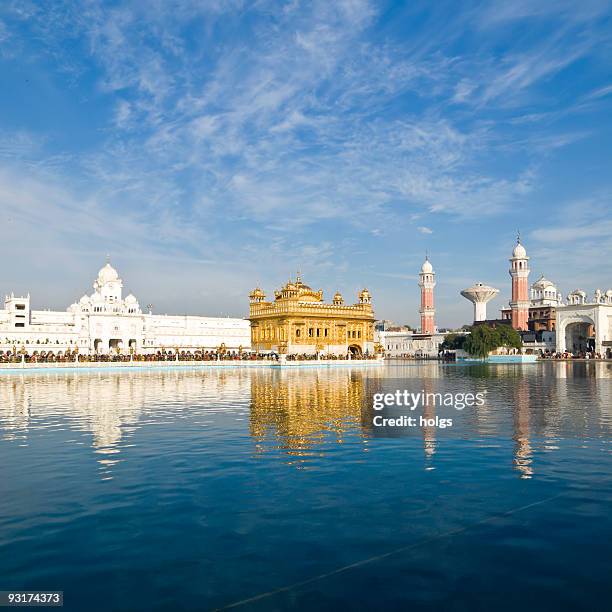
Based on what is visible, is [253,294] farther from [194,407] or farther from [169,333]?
[194,407]

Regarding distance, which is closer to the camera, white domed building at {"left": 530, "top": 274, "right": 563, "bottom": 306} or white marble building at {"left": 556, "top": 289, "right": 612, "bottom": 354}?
white marble building at {"left": 556, "top": 289, "right": 612, "bottom": 354}

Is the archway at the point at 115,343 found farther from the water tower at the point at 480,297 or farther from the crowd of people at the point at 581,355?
the water tower at the point at 480,297

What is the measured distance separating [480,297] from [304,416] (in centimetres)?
11161

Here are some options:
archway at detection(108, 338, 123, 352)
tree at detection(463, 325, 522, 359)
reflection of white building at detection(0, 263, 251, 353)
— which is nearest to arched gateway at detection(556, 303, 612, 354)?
tree at detection(463, 325, 522, 359)

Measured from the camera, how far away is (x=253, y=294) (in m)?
79.6

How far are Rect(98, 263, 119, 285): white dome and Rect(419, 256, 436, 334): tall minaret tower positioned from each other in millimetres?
64882

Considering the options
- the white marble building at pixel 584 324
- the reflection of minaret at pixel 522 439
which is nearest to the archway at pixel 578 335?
the white marble building at pixel 584 324

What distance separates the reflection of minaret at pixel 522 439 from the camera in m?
11.7

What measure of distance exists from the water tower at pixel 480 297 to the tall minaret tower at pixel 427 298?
25.3 ft

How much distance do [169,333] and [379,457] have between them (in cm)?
8623

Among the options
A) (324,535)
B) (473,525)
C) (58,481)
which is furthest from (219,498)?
(473,525)

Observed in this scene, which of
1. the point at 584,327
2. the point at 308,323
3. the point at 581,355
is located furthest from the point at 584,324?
the point at 308,323

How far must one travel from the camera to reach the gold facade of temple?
70750mm

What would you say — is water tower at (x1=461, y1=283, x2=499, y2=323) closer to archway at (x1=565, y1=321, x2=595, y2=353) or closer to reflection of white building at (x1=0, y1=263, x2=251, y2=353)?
archway at (x1=565, y1=321, x2=595, y2=353)
